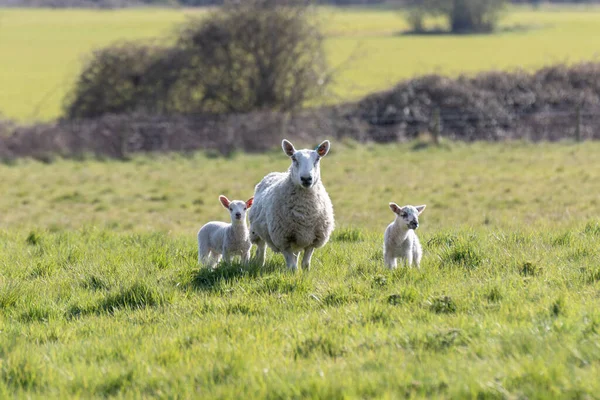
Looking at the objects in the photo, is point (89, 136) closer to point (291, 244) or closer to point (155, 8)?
point (291, 244)

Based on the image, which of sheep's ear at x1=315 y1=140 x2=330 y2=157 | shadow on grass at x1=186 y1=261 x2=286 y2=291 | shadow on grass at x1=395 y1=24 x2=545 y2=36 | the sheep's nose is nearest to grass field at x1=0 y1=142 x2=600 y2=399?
shadow on grass at x1=186 y1=261 x2=286 y2=291

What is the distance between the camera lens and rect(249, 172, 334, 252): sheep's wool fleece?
8016mm

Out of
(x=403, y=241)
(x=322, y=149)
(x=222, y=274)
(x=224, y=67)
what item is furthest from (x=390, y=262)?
(x=224, y=67)

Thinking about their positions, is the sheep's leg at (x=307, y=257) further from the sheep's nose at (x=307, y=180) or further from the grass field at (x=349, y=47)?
the grass field at (x=349, y=47)

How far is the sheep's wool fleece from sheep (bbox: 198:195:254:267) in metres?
0.44

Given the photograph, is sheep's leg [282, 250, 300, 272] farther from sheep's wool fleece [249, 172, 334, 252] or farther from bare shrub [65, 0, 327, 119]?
bare shrub [65, 0, 327, 119]

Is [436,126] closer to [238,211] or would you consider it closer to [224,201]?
[224,201]

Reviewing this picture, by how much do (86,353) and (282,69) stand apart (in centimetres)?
2392

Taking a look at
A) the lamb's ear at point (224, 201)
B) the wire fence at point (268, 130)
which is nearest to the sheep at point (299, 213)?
the lamb's ear at point (224, 201)

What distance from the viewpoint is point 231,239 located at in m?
8.84

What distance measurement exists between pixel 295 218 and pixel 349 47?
41.3m

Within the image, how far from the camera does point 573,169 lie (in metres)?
19.9

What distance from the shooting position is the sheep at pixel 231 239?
8.76 m

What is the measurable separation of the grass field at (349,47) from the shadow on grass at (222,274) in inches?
878
